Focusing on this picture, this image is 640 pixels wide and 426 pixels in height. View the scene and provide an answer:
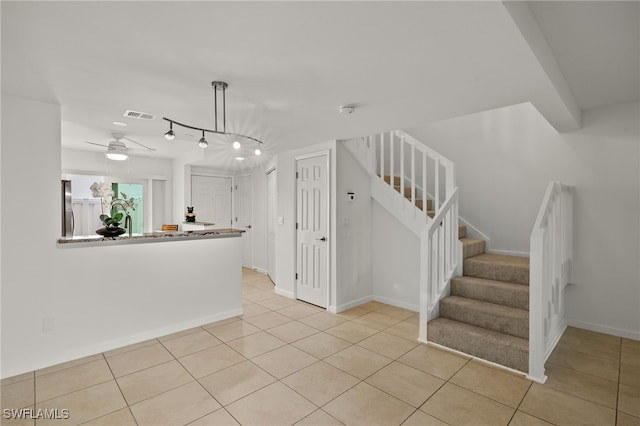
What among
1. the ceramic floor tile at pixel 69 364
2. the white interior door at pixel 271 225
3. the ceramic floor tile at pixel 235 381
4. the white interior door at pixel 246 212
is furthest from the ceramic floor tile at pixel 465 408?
the white interior door at pixel 246 212

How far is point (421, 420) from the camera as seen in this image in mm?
2086

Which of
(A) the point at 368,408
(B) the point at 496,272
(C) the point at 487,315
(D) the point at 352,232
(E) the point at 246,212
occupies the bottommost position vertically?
(A) the point at 368,408

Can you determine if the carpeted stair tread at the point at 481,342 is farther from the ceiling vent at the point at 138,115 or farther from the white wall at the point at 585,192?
the ceiling vent at the point at 138,115

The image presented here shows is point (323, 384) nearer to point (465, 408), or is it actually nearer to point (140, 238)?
point (465, 408)

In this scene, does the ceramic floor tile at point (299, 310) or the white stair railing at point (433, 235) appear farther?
the ceramic floor tile at point (299, 310)

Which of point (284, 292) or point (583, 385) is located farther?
point (284, 292)

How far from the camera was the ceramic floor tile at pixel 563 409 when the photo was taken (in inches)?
81.5

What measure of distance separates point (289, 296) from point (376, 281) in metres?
1.41

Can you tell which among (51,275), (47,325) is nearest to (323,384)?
(47,325)

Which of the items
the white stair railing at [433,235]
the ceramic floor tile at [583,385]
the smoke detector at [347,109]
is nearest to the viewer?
the ceramic floor tile at [583,385]

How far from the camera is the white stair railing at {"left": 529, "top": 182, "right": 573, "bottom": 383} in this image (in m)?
2.55

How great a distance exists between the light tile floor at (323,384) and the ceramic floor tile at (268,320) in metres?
0.26

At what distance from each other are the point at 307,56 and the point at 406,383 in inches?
103

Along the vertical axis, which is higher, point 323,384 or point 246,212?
point 246,212
